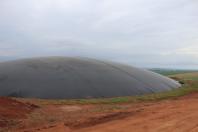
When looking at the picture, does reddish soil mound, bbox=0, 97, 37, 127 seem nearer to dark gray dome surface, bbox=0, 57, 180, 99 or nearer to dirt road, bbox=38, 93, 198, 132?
dirt road, bbox=38, 93, 198, 132

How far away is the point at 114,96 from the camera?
71.2ft

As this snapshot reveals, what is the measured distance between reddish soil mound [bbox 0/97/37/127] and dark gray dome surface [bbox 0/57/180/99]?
4.20 m

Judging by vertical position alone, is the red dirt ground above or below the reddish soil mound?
below

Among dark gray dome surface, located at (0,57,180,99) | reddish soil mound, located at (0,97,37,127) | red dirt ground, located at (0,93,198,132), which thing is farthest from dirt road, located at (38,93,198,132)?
dark gray dome surface, located at (0,57,180,99)

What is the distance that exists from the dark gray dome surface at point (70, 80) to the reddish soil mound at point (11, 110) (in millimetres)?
4204

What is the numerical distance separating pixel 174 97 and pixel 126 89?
11.3 feet

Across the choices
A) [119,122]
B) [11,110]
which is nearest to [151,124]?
[119,122]

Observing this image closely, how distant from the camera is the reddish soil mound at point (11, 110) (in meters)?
12.9

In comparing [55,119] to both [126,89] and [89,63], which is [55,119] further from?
[89,63]

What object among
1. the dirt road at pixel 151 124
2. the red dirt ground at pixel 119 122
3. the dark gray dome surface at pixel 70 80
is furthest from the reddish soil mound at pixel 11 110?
the dark gray dome surface at pixel 70 80

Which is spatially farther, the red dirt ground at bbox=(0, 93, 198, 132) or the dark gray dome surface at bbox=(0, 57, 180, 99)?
the dark gray dome surface at bbox=(0, 57, 180, 99)

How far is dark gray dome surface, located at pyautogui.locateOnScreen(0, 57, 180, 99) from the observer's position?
69.0ft

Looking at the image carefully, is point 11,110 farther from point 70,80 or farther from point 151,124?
point 70,80

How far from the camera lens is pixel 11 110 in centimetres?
1452
